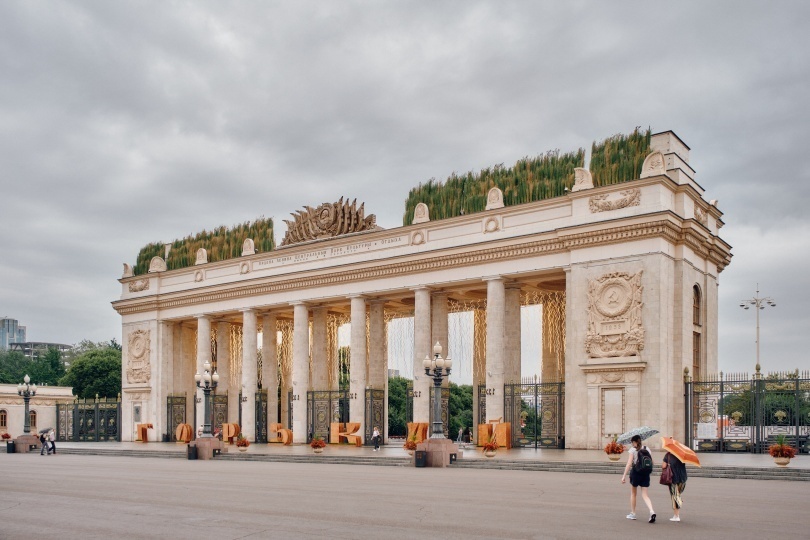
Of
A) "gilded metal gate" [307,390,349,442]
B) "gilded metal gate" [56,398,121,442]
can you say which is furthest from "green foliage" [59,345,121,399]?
"gilded metal gate" [307,390,349,442]

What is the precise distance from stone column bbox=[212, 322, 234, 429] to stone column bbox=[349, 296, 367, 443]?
38.0 ft

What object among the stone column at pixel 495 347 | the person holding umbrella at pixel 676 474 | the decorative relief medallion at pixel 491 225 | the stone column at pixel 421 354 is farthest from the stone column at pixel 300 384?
the person holding umbrella at pixel 676 474

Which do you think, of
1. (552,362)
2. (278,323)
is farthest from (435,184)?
(278,323)

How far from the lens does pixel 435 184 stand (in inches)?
1661

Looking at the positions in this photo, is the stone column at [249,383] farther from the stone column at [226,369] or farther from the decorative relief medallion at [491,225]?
the decorative relief medallion at [491,225]

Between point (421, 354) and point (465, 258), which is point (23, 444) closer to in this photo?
point (421, 354)

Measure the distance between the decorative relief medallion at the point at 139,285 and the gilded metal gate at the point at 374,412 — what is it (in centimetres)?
1864

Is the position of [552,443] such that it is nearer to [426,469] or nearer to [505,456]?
[505,456]

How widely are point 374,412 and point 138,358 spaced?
1810cm

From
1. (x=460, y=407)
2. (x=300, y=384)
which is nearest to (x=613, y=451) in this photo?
(x=300, y=384)

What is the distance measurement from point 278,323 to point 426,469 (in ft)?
93.7

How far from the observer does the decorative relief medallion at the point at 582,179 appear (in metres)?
35.6

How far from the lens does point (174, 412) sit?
174 feet

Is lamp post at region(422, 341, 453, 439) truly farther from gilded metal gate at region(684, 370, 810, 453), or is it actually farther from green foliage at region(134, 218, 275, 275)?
green foliage at region(134, 218, 275, 275)
